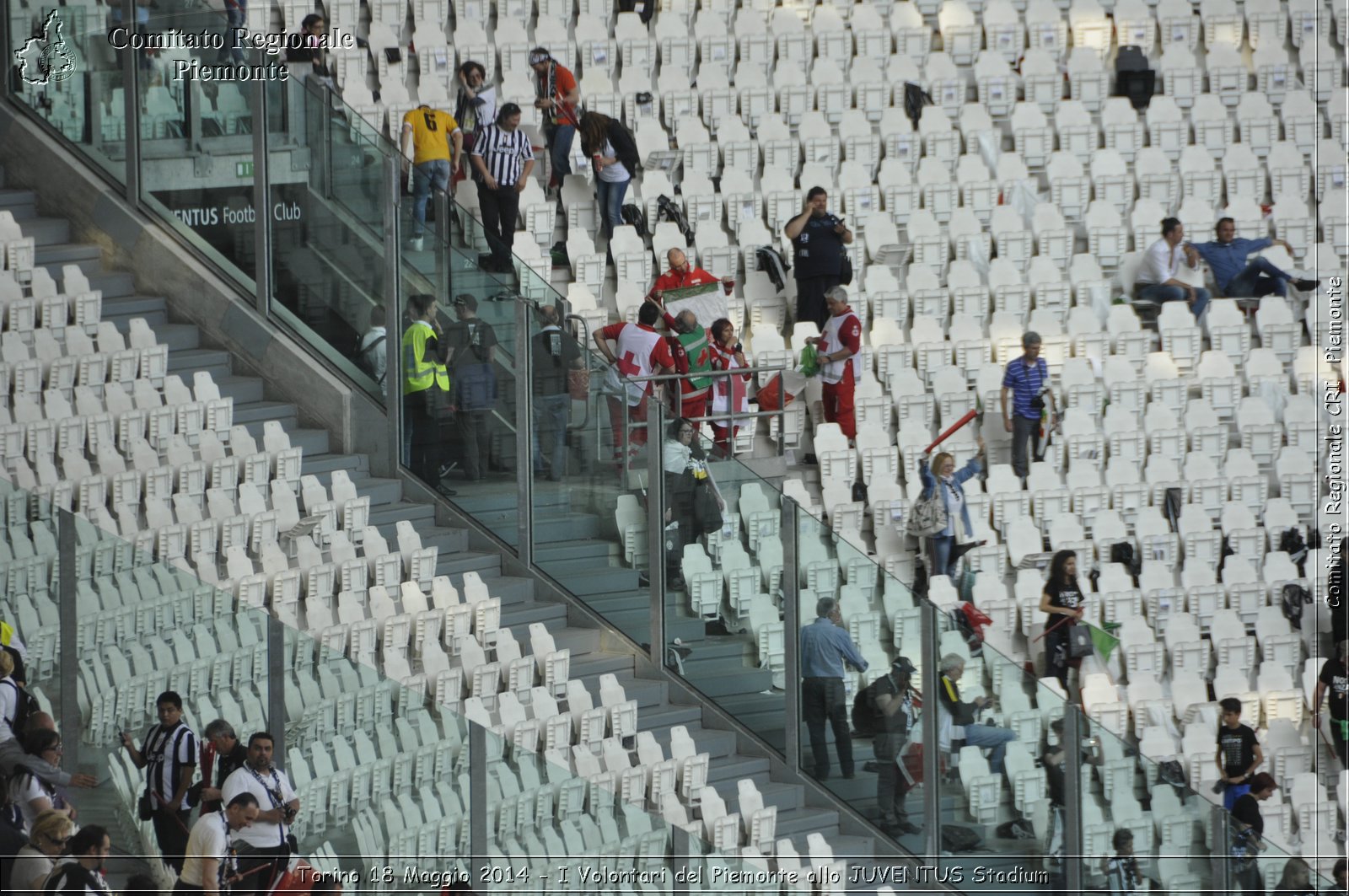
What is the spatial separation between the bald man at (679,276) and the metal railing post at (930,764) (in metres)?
4.04

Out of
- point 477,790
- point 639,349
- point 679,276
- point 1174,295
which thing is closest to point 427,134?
point 679,276

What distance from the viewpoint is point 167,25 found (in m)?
14.3

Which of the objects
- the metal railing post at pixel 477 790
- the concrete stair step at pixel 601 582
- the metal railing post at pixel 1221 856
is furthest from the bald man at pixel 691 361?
the metal railing post at pixel 477 790

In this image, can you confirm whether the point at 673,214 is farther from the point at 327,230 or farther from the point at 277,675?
the point at 277,675

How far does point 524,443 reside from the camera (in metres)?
13.3

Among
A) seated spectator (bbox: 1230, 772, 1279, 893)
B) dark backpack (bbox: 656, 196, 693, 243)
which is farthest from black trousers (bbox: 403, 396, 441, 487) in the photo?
seated spectator (bbox: 1230, 772, 1279, 893)

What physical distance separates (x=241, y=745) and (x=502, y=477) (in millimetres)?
3754

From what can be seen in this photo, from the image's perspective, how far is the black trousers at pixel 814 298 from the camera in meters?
16.1

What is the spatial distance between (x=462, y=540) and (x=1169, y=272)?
658 cm

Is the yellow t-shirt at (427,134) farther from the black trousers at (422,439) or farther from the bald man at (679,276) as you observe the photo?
the black trousers at (422,439)

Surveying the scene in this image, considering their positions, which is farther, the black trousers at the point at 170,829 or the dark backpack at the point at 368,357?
the dark backpack at the point at 368,357

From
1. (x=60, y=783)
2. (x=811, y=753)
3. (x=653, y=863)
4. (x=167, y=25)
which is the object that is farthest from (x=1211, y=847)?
(x=167, y=25)

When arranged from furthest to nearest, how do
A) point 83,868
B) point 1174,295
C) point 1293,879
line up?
1. point 1174,295
2. point 1293,879
3. point 83,868

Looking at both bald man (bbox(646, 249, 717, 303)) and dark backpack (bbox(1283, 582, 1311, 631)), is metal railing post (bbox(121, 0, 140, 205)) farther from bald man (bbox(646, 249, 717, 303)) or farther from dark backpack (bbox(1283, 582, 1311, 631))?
dark backpack (bbox(1283, 582, 1311, 631))
